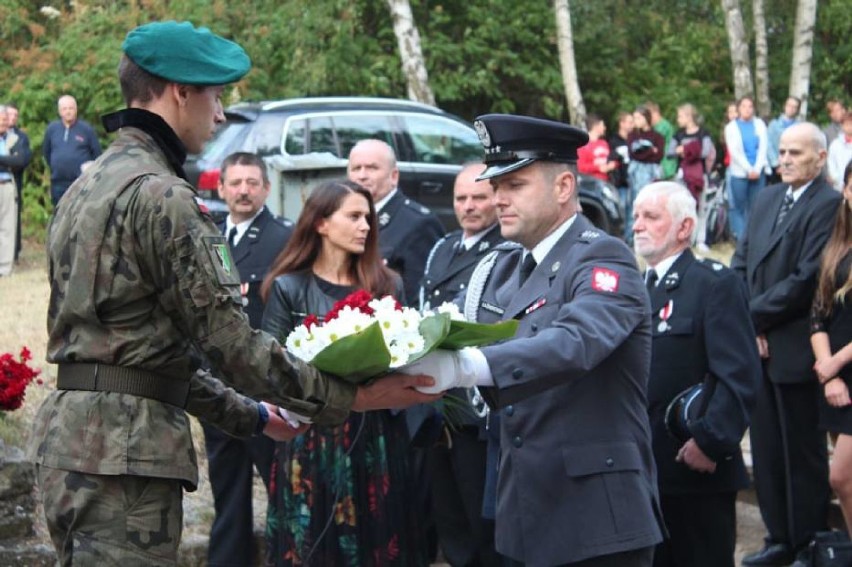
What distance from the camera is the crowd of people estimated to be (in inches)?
145

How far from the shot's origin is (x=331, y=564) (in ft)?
21.0

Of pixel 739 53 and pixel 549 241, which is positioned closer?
pixel 549 241

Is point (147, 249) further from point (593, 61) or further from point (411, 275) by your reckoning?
point (593, 61)

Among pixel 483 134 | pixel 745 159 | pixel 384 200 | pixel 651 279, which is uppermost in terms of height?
pixel 483 134

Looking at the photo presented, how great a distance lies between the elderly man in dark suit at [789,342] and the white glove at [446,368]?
332cm

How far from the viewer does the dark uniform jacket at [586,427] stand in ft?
13.8

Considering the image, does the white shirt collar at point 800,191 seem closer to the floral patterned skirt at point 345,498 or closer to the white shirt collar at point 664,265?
the white shirt collar at point 664,265

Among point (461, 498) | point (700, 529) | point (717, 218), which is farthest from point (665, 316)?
point (717, 218)

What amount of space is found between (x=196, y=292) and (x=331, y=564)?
9.97 feet

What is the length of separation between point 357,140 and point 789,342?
771 centimetres

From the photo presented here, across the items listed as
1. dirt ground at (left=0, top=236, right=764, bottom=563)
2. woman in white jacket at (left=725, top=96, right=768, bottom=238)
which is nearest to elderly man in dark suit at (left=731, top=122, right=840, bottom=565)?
dirt ground at (left=0, top=236, right=764, bottom=563)

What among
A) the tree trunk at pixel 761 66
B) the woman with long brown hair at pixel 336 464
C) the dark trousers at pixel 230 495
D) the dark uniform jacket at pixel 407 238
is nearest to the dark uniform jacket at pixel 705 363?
the woman with long brown hair at pixel 336 464

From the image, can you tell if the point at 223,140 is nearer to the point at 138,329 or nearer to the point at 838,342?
the point at 838,342

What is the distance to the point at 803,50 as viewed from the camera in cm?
2298
